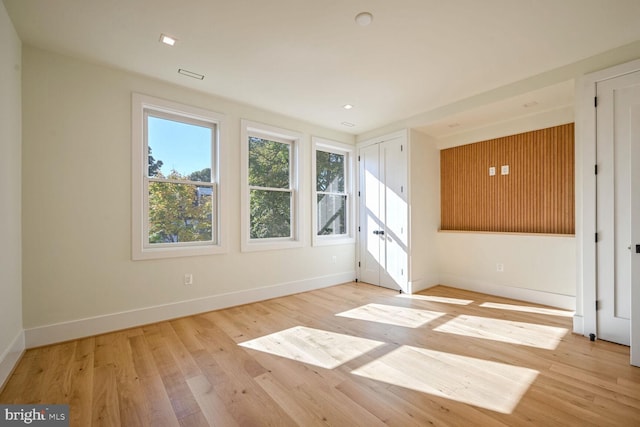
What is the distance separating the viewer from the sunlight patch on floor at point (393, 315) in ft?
10.4

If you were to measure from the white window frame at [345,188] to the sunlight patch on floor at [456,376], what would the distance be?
102 inches

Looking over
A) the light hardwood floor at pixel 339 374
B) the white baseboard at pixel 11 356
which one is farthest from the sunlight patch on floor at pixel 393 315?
the white baseboard at pixel 11 356

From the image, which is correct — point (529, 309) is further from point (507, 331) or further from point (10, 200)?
point (10, 200)

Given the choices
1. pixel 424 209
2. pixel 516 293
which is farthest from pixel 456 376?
pixel 424 209

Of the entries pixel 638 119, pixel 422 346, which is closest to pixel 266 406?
pixel 422 346

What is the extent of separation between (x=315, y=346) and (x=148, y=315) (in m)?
1.95

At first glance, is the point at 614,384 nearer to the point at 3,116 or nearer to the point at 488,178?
the point at 488,178

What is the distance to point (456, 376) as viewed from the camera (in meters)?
2.07

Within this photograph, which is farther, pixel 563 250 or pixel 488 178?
pixel 488 178

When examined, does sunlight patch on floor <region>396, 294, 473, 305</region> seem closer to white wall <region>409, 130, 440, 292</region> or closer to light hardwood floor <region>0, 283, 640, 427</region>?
white wall <region>409, 130, 440, 292</region>

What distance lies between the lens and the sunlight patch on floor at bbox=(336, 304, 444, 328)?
317 centimetres

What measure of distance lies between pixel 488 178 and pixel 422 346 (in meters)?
3.07

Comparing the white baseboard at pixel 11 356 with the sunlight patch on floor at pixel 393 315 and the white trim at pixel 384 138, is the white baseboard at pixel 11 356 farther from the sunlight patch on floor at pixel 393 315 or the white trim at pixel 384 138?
the white trim at pixel 384 138

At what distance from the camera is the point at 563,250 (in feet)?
11.7
